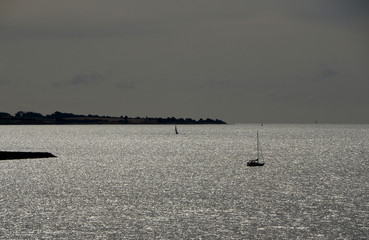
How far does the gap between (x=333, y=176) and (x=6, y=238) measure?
244 ft

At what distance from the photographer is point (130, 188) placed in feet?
277

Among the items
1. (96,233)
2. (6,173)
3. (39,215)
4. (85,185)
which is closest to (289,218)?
(96,233)

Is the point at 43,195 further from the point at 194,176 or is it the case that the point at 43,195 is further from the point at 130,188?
the point at 194,176

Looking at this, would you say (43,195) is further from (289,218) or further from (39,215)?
(289,218)

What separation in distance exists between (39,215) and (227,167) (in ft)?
244

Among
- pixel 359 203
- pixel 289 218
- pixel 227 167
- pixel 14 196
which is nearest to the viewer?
pixel 289 218

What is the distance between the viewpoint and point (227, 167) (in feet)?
417

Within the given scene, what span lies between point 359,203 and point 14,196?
45.7m

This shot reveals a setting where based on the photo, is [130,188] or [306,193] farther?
[130,188]

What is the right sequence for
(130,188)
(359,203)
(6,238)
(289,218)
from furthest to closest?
(130,188), (359,203), (289,218), (6,238)

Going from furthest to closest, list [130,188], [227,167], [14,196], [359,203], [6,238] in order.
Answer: [227,167] → [130,188] → [14,196] → [359,203] → [6,238]

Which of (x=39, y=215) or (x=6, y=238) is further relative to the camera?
(x=39, y=215)

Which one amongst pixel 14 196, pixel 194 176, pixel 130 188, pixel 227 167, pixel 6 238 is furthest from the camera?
pixel 227 167

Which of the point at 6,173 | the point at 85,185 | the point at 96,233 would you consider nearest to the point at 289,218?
the point at 96,233
